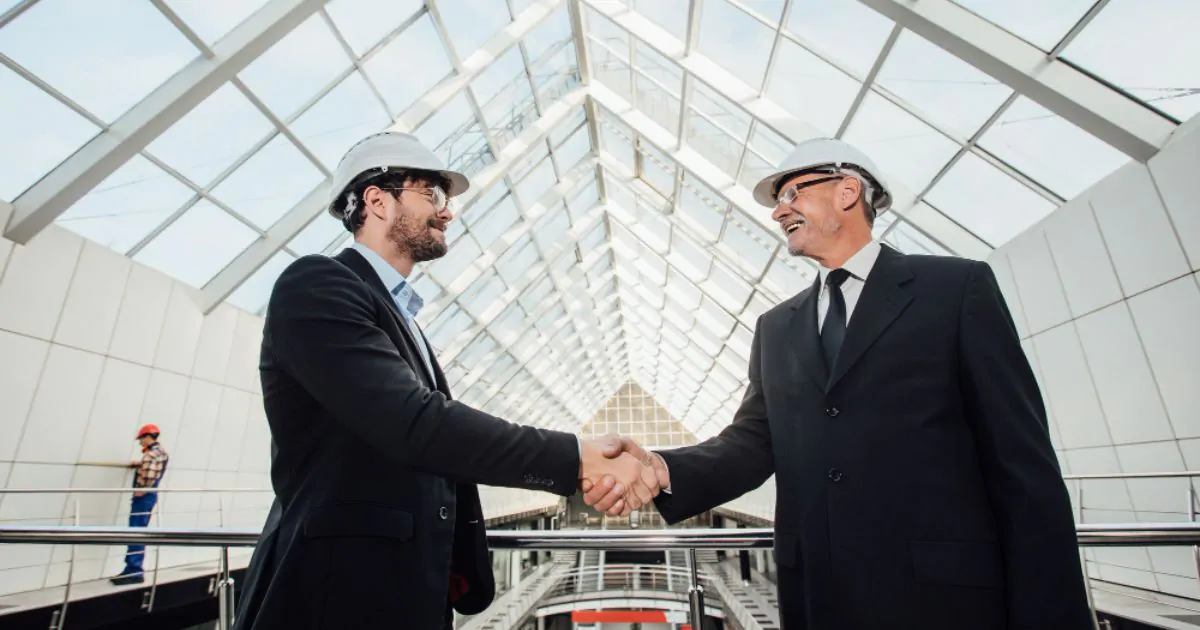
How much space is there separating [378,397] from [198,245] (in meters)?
10.7

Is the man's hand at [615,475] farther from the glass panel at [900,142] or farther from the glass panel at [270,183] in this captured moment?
the glass panel at [270,183]

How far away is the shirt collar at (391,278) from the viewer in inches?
75.0

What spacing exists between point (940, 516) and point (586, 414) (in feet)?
161

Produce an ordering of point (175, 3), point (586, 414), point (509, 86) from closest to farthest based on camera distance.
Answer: point (175, 3)
point (509, 86)
point (586, 414)

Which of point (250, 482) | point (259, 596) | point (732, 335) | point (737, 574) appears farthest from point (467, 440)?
point (737, 574)

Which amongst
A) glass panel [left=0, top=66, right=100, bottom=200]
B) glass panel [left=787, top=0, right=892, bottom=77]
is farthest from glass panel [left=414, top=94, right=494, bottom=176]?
glass panel [left=787, top=0, right=892, bottom=77]

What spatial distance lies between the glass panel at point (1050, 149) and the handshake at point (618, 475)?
295 inches

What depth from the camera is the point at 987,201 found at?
8773 mm

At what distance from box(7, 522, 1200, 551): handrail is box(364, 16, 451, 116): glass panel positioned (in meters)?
9.12

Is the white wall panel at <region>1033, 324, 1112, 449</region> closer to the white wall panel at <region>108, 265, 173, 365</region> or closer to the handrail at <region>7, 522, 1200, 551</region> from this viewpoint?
the handrail at <region>7, 522, 1200, 551</region>

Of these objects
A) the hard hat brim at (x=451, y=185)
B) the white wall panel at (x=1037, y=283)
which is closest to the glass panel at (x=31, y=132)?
the hard hat brim at (x=451, y=185)

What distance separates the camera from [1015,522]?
4.70 ft

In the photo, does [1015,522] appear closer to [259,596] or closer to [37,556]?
[259,596]

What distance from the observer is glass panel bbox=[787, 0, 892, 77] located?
8.02m
